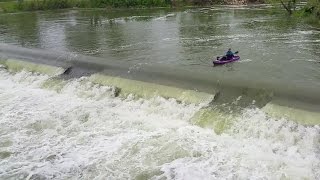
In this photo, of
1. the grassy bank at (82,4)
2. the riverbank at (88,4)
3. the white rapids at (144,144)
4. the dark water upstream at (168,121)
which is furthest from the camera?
the grassy bank at (82,4)

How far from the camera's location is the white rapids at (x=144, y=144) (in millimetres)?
9180

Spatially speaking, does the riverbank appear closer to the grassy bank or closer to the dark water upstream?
the grassy bank

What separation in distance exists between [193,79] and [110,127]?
11.5ft

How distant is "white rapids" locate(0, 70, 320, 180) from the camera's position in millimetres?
9180

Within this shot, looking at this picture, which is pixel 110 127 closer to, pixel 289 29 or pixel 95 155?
pixel 95 155

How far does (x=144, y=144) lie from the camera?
10.5 m

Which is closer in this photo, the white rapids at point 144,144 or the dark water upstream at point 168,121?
Answer: the white rapids at point 144,144

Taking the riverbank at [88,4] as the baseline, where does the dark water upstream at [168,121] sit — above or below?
below

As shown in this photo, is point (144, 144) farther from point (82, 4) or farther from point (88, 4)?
point (82, 4)

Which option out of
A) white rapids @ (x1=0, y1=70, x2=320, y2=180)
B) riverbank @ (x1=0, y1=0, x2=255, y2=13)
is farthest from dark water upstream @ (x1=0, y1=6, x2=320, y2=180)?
riverbank @ (x1=0, y1=0, x2=255, y2=13)

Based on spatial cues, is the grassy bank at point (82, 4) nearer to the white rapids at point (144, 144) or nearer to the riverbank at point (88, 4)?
the riverbank at point (88, 4)

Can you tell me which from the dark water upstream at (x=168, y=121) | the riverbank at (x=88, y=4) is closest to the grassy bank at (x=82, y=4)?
the riverbank at (x=88, y=4)

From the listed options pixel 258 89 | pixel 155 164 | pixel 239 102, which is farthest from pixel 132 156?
pixel 258 89

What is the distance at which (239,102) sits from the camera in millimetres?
11875
